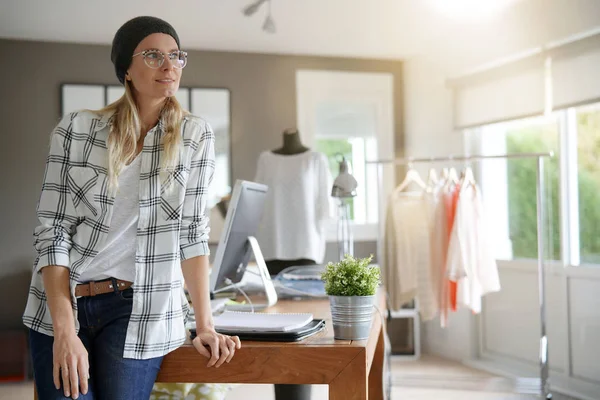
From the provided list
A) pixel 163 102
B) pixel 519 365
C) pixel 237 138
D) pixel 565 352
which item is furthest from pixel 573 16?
pixel 163 102

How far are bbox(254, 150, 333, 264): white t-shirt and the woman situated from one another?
8.90 ft

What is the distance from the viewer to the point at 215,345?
149 centimetres

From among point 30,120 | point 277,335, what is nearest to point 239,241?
point 277,335

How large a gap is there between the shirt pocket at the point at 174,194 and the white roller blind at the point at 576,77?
2813mm

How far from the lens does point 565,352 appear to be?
12.8 ft

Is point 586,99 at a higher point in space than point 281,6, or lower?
lower

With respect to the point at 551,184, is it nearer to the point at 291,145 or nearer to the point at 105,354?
the point at 291,145

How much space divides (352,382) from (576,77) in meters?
2.83

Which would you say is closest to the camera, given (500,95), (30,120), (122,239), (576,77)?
(122,239)

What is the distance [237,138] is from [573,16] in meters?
2.47

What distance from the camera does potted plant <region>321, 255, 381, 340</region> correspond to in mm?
1572

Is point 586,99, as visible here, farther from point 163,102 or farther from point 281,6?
point 163,102

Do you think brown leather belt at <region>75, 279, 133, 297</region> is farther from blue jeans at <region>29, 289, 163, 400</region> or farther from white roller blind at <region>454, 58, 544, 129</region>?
white roller blind at <region>454, 58, 544, 129</region>

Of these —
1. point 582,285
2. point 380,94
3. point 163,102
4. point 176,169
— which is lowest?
point 582,285
